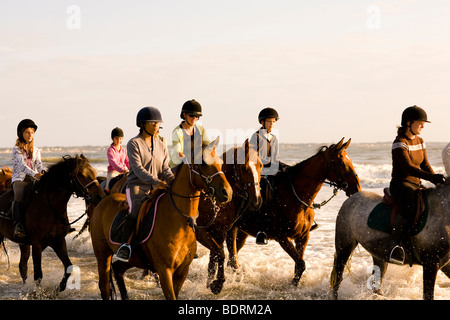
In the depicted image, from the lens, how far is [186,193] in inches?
243

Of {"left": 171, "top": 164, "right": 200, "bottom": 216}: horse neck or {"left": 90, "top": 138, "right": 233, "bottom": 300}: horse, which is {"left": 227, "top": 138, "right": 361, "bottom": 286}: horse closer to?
{"left": 90, "top": 138, "right": 233, "bottom": 300}: horse

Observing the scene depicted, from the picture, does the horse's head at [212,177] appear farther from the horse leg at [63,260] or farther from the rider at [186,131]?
the horse leg at [63,260]

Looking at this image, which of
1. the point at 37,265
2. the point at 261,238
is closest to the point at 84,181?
the point at 37,265

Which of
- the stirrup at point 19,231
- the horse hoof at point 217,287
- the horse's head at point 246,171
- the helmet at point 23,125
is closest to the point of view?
the horse's head at point 246,171

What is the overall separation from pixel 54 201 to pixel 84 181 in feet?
2.06

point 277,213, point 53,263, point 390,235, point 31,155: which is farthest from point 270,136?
point 53,263

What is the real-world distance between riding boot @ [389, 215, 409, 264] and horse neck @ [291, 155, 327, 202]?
196 centimetres

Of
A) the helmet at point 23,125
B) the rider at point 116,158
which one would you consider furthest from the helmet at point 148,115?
the rider at point 116,158

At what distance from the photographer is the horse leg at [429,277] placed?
6906 mm

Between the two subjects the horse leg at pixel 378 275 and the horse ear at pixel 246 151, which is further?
the horse leg at pixel 378 275

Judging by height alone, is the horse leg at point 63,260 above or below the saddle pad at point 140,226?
below

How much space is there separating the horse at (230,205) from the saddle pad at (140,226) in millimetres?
1224

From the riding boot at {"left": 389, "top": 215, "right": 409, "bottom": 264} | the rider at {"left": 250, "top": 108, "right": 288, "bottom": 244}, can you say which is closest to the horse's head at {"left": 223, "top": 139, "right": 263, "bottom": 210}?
the rider at {"left": 250, "top": 108, "right": 288, "bottom": 244}
